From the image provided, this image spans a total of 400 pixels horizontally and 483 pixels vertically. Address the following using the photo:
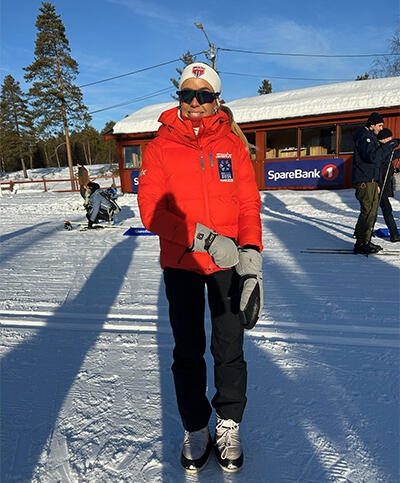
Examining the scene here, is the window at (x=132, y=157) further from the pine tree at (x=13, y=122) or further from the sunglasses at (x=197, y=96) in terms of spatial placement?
the pine tree at (x=13, y=122)

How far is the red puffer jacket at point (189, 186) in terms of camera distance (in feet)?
4.90

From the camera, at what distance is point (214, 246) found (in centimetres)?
138

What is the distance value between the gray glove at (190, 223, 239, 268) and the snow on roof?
41.1ft

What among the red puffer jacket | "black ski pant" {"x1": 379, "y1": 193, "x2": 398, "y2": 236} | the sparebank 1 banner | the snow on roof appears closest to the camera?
the red puffer jacket

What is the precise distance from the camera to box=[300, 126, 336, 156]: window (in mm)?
12562

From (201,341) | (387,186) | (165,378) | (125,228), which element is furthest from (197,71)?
(125,228)

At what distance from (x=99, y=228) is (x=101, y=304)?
468cm

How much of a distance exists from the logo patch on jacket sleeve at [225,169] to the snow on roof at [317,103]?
482 inches

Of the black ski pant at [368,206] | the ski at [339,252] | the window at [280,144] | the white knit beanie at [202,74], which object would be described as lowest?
the ski at [339,252]

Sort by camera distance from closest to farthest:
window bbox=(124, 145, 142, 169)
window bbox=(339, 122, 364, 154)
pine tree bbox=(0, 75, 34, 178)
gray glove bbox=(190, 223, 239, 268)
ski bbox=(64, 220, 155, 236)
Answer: gray glove bbox=(190, 223, 239, 268)
ski bbox=(64, 220, 155, 236)
window bbox=(339, 122, 364, 154)
window bbox=(124, 145, 142, 169)
pine tree bbox=(0, 75, 34, 178)

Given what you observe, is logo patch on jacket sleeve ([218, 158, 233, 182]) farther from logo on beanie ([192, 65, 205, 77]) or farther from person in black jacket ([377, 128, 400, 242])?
person in black jacket ([377, 128, 400, 242])

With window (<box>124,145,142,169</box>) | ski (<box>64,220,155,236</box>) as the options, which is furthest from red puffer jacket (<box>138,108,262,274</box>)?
window (<box>124,145,142,169</box>)

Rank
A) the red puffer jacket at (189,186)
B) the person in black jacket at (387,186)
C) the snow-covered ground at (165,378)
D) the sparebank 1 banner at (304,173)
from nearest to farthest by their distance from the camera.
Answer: the red puffer jacket at (189,186) < the snow-covered ground at (165,378) < the person in black jacket at (387,186) < the sparebank 1 banner at (304,173)

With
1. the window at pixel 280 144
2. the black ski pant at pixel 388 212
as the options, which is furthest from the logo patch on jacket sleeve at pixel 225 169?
the window at pixel 280 144
